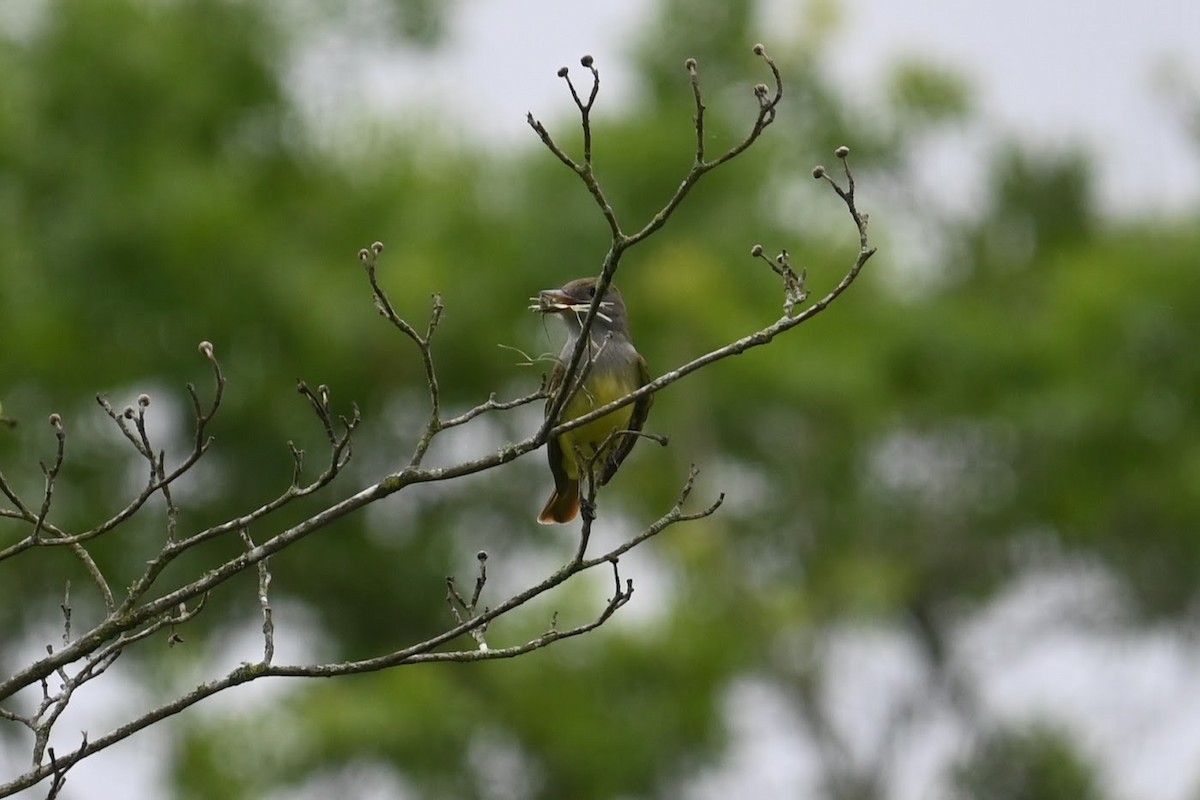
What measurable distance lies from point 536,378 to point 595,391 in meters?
10.1

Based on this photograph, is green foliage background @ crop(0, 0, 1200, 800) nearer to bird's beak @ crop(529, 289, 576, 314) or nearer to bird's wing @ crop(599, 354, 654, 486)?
bird's wing @ crop(599, 354, 654, 486)

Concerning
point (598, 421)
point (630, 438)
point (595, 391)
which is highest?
point (595, 391)

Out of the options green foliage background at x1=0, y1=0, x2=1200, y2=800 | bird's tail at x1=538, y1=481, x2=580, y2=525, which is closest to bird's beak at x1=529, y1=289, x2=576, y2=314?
bird's tail at x1=538, y1=481, x2=580, y2=525

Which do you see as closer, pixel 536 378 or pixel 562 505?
pixel 562 505

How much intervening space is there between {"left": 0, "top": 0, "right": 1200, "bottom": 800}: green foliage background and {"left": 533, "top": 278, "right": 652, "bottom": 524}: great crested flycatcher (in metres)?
10.1

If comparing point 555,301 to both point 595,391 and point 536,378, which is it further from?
point 536,378

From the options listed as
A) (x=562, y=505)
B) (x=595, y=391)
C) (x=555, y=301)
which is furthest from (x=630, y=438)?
(x=562, y=505)

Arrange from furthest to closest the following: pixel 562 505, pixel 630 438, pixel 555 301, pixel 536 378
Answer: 1. pixel 536 378
2. pixel 562 505
3. pixel 630 438
4. pixel 555 301

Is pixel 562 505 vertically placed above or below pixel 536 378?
below

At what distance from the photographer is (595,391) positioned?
5.97 meters

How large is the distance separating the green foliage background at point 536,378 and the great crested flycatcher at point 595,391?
33.1ft

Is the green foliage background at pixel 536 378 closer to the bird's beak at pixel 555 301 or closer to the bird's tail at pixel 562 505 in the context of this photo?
the bird's tail at pixel 562 505

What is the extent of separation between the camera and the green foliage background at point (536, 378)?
1791cm

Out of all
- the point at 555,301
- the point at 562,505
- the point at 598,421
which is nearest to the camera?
the point at 555,301
